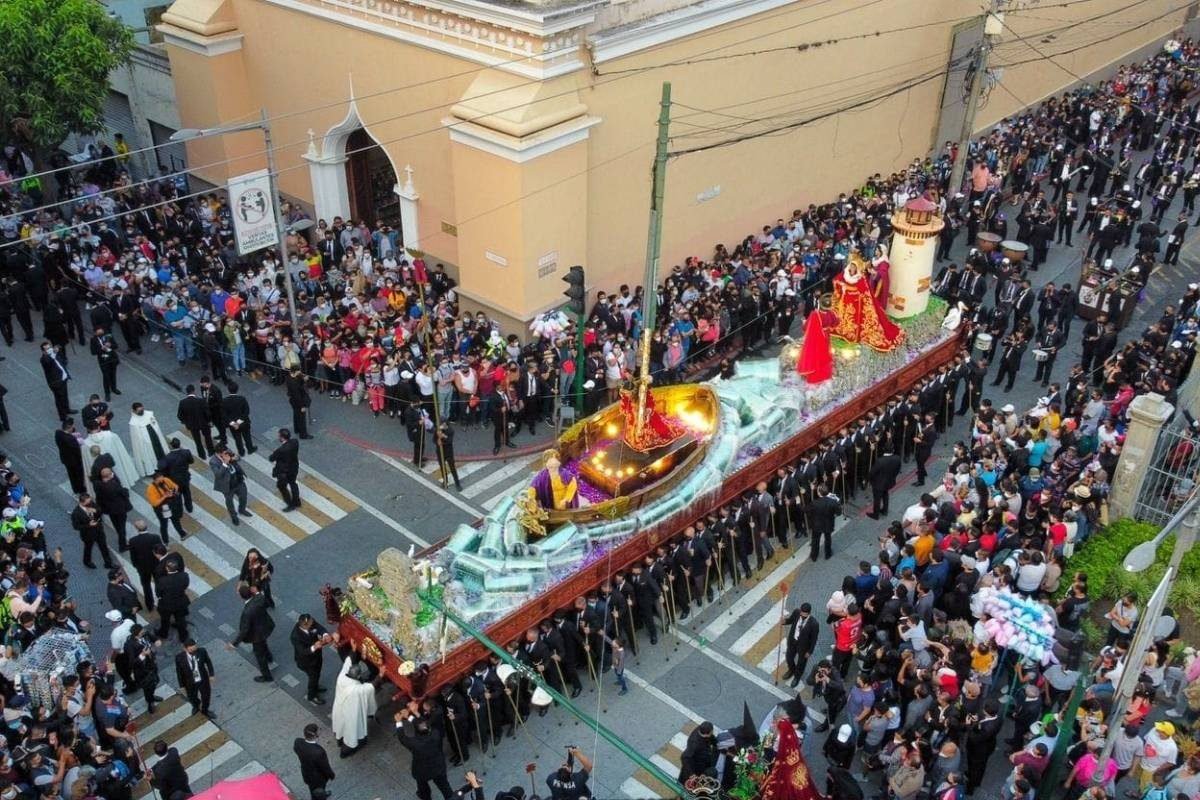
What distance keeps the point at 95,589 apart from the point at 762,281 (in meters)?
13.3

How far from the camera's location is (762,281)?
23.0m

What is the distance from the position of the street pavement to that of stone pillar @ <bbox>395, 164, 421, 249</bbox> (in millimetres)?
4642

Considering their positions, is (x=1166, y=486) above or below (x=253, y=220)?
below

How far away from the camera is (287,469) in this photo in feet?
57.6

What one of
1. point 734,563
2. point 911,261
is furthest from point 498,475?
point 911,261

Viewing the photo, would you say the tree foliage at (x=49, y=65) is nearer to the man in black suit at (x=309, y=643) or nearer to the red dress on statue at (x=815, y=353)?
the man in black suit at (x=309, y=643)

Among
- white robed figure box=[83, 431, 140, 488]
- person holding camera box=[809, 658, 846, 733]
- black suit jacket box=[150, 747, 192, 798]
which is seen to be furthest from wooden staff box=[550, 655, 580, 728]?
white robed figure box=[83, 431, 140, 488]

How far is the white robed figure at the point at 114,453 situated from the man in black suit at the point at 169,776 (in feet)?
20.1

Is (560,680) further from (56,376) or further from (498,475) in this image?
(56,376)

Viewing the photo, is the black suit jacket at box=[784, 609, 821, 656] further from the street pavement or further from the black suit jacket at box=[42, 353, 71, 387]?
the black suit jacket at box=[42, 353, 71, 387]

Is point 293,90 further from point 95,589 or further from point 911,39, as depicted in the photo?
point 911,39

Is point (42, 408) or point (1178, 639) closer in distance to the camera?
point (1178, 639)

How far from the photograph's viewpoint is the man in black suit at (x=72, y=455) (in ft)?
55.9

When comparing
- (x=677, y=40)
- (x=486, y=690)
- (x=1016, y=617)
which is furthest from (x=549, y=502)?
(x=677, y=40)
